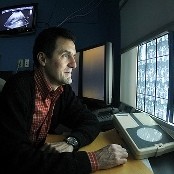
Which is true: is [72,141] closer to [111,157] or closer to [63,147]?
[63,147]

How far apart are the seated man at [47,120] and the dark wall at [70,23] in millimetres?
1588

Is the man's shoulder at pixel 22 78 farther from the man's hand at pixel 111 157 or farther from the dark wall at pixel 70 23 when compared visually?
the dark wall at pixel 70 23

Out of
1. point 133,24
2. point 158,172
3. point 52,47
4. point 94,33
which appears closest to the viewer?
point 158,172

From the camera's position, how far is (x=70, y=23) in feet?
9.56

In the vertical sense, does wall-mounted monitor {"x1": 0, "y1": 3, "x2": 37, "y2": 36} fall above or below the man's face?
above

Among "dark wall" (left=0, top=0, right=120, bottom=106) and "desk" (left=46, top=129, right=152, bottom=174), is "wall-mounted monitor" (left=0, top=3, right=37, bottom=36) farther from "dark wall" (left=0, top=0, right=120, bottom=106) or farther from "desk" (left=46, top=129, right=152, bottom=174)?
"desk" (left=46, top=129, right=152, bottom=174)

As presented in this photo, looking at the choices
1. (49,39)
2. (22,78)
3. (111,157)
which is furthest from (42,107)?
(111,157)

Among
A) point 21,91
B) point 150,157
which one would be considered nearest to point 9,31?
point 21,91

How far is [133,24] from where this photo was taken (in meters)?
2.08

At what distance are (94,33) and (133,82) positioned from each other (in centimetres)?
131

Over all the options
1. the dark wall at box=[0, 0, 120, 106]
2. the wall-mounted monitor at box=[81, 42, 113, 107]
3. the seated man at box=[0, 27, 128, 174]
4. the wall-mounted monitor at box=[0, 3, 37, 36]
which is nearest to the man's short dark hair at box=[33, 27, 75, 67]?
the seated man at box=[0, 27, 128, 174]

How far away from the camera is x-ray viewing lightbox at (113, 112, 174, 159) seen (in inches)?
36.2

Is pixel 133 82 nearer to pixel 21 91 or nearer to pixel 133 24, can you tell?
pixel 133 24

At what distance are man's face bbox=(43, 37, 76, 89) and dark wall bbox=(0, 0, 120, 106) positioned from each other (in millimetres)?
1625
